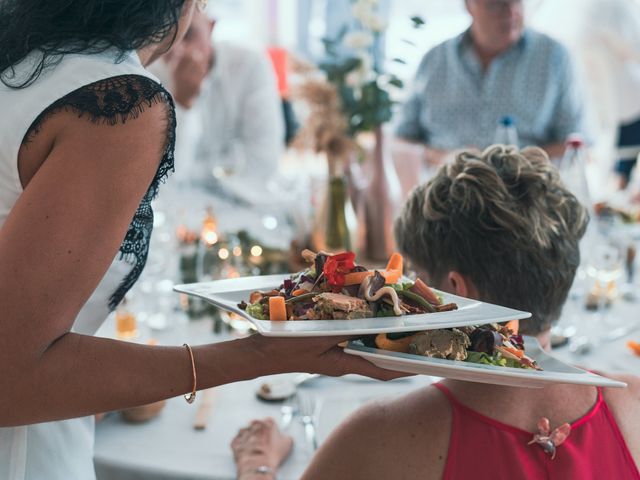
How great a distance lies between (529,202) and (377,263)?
44.6 inches

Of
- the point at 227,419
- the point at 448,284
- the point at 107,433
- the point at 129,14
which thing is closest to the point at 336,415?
the point at 227,419

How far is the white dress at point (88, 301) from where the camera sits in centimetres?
98

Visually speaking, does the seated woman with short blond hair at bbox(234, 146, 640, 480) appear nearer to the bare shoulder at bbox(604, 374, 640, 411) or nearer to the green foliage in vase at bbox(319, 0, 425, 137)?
the bare shoulder at bbox(604, 374, 640, 411)

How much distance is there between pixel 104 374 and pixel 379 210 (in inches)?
66.3

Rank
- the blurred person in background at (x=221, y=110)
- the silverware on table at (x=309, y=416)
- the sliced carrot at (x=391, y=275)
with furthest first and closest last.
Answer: the blurred person in background at (x=221, y=110)
the silverware on table at (x=309, y=416)
the sliced carrot at (x=391, y=275)

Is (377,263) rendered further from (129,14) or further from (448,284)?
(129,14)

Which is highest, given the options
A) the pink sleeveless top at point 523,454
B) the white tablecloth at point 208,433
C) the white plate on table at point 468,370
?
the white plate on table at point 468,370

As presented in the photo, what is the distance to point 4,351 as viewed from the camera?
35.6 inches

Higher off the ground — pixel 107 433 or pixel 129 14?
pixel 129 14

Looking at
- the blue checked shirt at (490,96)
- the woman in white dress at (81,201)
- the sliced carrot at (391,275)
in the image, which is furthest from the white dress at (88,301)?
the blue checked shirt at (490,96)

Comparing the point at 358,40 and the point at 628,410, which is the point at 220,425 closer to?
the point at 628,410

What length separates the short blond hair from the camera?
138 cm

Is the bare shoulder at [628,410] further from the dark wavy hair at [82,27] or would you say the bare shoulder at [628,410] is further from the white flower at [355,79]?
the white flower at [355,79]

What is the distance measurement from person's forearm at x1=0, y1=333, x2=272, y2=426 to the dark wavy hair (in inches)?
16.5
